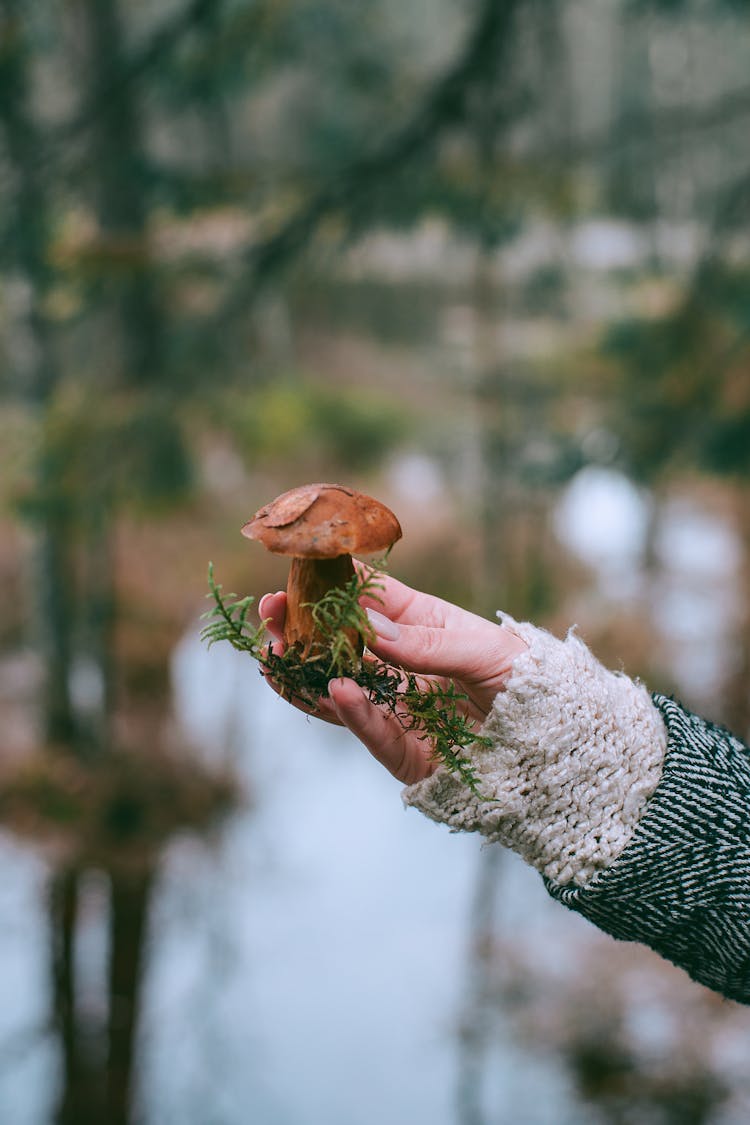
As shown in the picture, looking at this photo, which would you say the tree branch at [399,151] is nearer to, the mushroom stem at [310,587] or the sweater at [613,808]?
the mushroom stem at [310,587]

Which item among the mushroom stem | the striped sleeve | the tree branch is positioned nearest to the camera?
the striped sleeve

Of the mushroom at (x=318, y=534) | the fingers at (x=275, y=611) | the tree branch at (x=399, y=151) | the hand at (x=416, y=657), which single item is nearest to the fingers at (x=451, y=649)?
the hand at (x=416, y=657)

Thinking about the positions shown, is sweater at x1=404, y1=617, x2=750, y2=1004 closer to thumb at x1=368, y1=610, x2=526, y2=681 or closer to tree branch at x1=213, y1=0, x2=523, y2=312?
thumb at x1=368, y1=610, x2=526, y2=681

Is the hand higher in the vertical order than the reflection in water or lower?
higher

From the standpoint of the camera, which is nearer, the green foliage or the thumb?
the thumb

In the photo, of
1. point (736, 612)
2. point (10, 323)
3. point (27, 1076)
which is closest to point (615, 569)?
point (736, 612)

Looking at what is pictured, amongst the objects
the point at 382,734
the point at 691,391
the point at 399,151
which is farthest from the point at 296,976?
the point at 382,734

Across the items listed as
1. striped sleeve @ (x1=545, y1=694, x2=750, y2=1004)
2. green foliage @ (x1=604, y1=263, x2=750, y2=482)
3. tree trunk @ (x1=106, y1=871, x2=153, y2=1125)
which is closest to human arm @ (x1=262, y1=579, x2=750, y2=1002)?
striped sleeve @ (x1=545, y1=694, x2=750, y2=1004)
